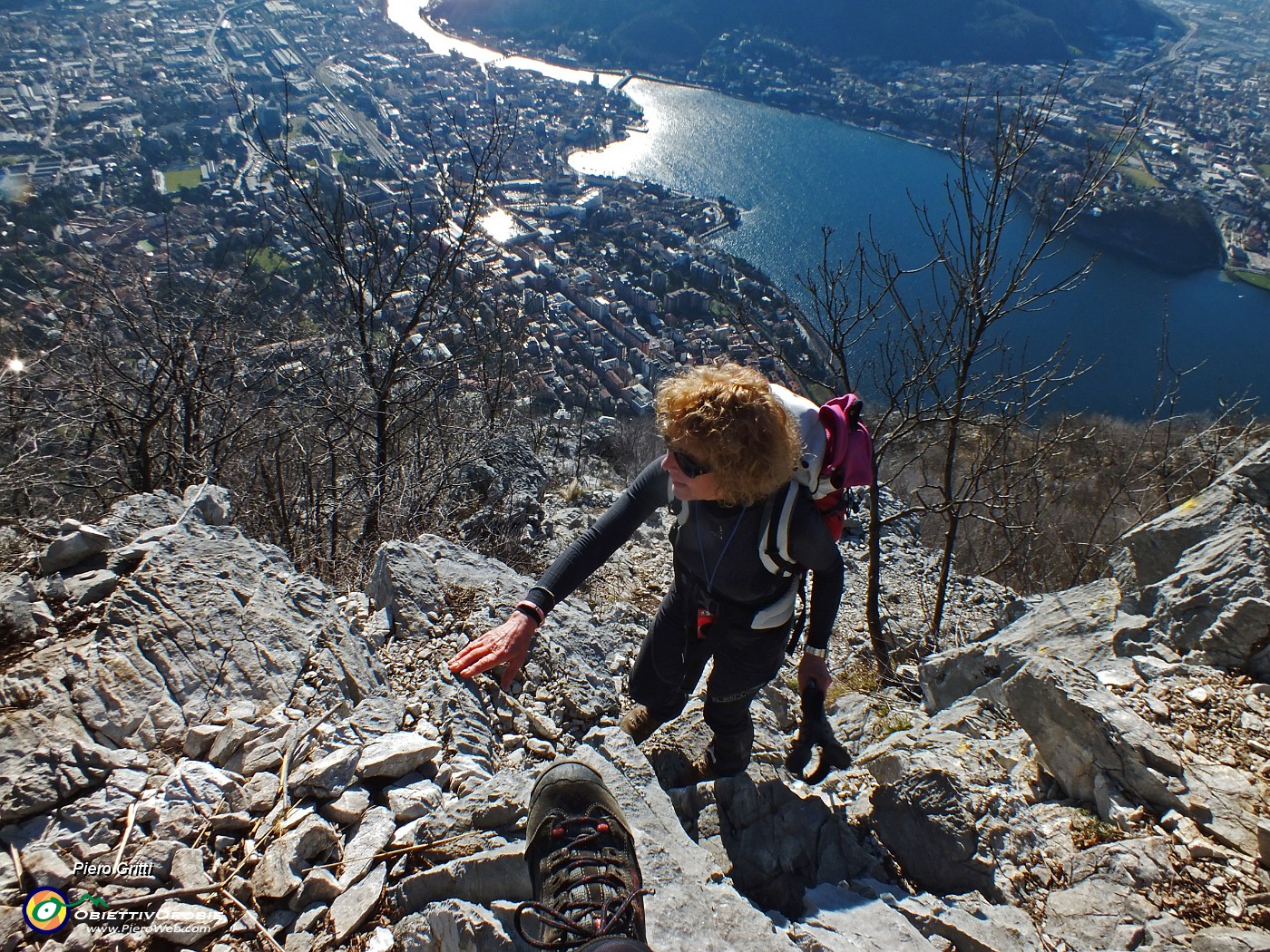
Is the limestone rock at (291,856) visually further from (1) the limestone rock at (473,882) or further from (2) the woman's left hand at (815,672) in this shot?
(2) the woman's left hand at (815,672)

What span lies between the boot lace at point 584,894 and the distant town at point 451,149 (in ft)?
29.5

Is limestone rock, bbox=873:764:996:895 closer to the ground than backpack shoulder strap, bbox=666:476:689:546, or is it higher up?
closer to the ground

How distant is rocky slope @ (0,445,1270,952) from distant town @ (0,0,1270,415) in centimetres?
740

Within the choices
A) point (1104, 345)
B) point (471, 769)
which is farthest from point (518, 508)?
point (1104, 345)

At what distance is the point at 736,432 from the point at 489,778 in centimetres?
139

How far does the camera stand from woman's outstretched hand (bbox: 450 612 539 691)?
84.2 inches

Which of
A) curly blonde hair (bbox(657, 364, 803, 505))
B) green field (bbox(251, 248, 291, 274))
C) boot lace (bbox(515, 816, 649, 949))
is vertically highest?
curly blonde hair (bbox(657, 364, 803, 505))

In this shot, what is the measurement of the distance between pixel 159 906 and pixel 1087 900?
2.64m

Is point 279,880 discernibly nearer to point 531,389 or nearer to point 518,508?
point 518,508

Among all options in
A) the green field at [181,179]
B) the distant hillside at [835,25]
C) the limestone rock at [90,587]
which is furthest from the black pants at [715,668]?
the distant hillside at [835,25]

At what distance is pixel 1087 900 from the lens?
2.16 metres

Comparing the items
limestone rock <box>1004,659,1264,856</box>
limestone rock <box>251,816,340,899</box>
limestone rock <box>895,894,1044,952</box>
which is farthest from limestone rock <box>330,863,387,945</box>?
limestone rock <box>1004,659,1264,856</box>

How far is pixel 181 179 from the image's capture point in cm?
2875

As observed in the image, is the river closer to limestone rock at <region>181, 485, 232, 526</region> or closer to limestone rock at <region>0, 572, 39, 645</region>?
limestone rock at <region>181, 485, 232, 526</region>
